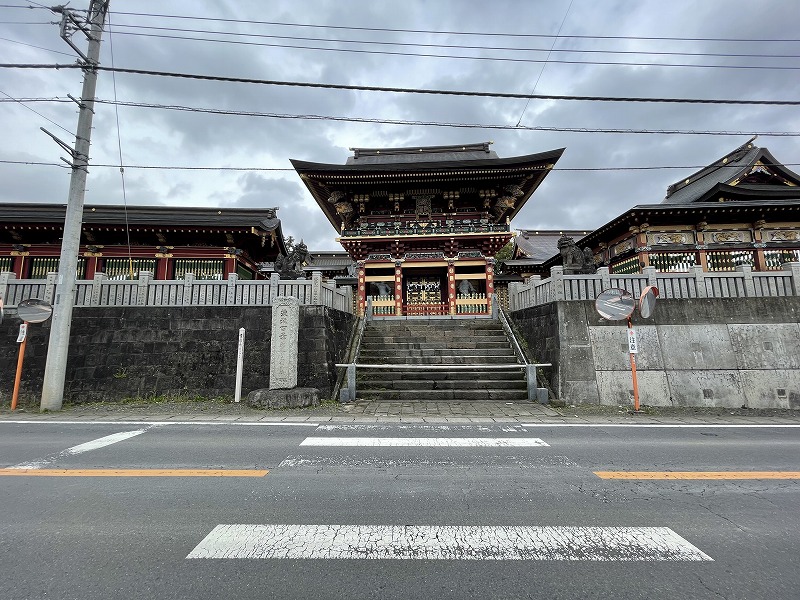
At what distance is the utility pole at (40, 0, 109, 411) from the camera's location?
891 centimetres

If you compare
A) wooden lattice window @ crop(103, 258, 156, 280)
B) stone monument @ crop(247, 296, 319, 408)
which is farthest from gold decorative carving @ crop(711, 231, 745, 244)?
wooden lattice window @ crop(103, 258, 156, 280)

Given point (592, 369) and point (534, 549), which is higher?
point (592, 369)

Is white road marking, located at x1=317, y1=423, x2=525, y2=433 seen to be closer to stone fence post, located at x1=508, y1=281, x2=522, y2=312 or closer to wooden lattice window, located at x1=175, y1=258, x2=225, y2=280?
stone fence post, located at x1=508, y1=281, x2=522, y2=312

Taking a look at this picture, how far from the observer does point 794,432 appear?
653 cm

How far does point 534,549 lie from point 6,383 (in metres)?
13.5

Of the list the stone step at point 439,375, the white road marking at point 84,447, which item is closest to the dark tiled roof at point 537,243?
the stone step at point 439,375

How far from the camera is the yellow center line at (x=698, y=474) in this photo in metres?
4.04

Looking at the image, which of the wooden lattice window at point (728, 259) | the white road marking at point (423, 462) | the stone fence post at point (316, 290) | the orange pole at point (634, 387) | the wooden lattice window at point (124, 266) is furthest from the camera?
the wooden lattice window at point (124, 266)

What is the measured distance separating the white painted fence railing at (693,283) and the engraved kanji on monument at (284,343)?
7.29 metres

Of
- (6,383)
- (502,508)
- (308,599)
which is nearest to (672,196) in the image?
(502,508)

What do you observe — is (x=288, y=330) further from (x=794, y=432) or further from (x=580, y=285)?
(x=794, y=432)

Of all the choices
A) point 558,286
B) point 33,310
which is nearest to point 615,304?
point 558,286

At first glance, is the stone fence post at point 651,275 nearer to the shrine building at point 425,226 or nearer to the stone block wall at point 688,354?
the stone block wall at point 688,354

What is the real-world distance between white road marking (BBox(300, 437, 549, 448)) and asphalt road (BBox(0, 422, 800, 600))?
0.08m
